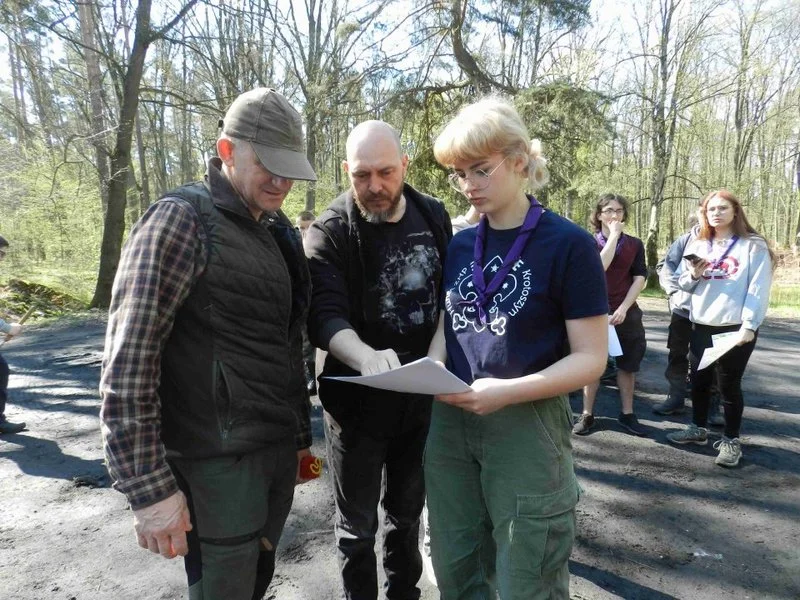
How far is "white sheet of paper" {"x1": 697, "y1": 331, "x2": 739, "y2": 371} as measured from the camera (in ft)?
11.8

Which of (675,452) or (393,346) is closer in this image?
(393,346)

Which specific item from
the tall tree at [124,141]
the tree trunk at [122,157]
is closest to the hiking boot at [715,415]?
the tall tree at [124,141]

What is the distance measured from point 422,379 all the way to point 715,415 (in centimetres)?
452

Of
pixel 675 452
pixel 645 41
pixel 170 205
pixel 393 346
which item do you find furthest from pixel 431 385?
pixel 645 41

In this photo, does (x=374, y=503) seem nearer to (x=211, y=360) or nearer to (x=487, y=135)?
(x=211, y=360)

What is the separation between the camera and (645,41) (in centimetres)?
1758

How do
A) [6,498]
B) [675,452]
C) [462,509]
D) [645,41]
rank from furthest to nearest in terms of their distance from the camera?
[645,41], [675,452], [6,498], [462,509]

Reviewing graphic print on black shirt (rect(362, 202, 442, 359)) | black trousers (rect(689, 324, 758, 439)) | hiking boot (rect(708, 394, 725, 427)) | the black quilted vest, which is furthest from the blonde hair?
hiking boot (rect(708, 394, 725, 427))

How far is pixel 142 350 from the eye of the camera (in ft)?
4.44

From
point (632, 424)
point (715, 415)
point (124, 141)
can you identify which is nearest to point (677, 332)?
point (715, 415)

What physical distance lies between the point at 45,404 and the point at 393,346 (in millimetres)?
5096

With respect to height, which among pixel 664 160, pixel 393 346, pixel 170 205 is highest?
pixel 664 160

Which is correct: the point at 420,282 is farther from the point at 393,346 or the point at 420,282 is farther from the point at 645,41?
the point at 645,41

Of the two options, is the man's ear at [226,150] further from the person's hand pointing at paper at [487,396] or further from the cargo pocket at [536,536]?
the cargo pocket at [536,536]
